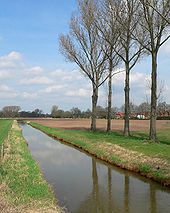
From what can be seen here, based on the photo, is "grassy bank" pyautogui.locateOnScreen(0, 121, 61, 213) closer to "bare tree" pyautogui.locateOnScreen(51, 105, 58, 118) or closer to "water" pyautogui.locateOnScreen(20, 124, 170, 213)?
"water" pyautogui.locateOnScreen(20, 124, 170, 213)

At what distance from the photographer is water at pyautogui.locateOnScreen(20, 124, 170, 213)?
21.7ft

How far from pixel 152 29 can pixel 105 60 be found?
10.2m

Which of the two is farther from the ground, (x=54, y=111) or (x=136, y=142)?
(x=54, y=111)

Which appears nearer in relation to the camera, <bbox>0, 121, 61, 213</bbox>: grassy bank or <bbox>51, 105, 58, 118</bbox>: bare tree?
<bbox>0, 121, 61, 213</bbox>: grassy bank

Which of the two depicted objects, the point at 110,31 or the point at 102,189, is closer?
the point at 102,189

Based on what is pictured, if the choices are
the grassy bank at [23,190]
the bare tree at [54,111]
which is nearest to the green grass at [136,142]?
the grassy bank at [23,190]

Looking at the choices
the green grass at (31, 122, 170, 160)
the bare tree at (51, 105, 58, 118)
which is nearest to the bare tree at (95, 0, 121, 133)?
the green grass at (31, 122, 170, 160)

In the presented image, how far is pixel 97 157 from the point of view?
576 inches

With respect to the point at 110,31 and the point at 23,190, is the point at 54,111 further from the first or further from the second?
the point at 23,190

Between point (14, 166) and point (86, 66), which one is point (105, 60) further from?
point (14, 166)

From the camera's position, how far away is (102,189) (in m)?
8.28

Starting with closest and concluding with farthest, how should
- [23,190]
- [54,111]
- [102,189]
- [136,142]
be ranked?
[23,190]
[102,189]
[136,142]
[54,111]

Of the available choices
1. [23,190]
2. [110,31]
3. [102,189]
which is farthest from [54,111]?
[23,190]

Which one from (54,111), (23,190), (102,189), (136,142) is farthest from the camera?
(54,111)
